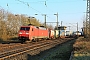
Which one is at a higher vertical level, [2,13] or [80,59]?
[2,13]

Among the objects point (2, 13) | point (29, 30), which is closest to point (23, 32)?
point (29, 30)

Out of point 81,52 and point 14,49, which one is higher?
point 81,52

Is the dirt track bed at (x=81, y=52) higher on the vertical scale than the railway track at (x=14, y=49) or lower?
higher

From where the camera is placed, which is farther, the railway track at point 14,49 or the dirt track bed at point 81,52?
the railway track at point 14,49

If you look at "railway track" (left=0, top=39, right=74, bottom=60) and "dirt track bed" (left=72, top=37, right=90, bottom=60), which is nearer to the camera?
"dirt track bed" (left=72, top=37, right=90, bottom=60)

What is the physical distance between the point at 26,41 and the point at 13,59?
24723 mm

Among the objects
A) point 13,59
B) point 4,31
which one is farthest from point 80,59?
point 4,31

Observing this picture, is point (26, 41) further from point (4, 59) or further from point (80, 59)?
point (80, 59)

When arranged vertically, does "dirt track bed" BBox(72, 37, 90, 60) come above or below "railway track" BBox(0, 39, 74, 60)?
above

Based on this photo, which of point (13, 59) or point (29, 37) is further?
point (29, 37)

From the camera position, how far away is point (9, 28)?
201ft

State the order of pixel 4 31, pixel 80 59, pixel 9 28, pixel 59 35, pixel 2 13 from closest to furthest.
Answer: pixel 80 59 → pixel 4 31 → pixel 2 13 → pixel 9 28 → pixel 59 35

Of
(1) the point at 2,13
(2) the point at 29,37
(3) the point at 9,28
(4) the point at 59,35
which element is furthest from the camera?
(4) the point at 59,35

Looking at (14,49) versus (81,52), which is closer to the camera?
(81,52)
